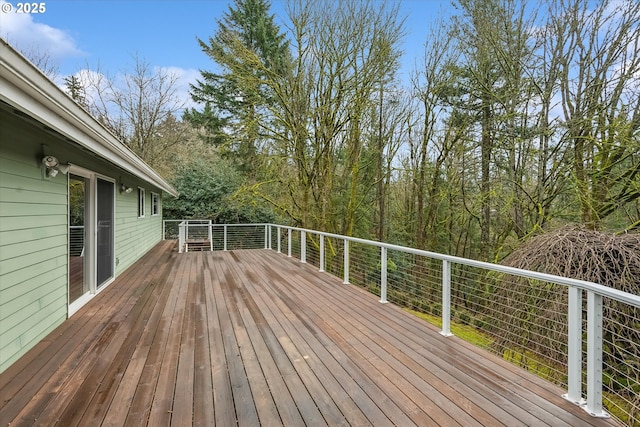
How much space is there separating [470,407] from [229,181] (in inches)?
532

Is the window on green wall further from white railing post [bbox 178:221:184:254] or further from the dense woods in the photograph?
the dense woods

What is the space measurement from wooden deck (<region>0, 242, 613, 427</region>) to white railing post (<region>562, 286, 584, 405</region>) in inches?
3.6

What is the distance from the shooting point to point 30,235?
293cm

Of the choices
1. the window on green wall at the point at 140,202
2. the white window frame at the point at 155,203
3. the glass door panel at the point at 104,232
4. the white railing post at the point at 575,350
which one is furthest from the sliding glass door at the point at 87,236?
the white window frame at the point at 155,203

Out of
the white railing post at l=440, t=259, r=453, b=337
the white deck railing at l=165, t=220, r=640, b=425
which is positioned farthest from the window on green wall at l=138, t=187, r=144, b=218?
the white railing post at l=440, t=259, r=453, b=337

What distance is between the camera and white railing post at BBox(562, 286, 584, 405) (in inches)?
80.4

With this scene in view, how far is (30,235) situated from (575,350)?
14.1 ft

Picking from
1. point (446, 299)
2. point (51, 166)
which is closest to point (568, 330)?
point (446, 299)

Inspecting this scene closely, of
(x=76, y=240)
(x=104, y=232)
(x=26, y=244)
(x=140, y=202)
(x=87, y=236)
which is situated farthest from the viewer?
(x=140, y=202)

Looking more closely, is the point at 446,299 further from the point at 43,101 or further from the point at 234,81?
the point at 234,81

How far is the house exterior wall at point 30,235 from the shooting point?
2.55 metres

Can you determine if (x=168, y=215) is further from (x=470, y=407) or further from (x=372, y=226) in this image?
(x=470, y=407)

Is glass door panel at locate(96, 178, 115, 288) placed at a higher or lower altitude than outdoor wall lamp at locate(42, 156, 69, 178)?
lower

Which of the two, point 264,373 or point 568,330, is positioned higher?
point 568,330
